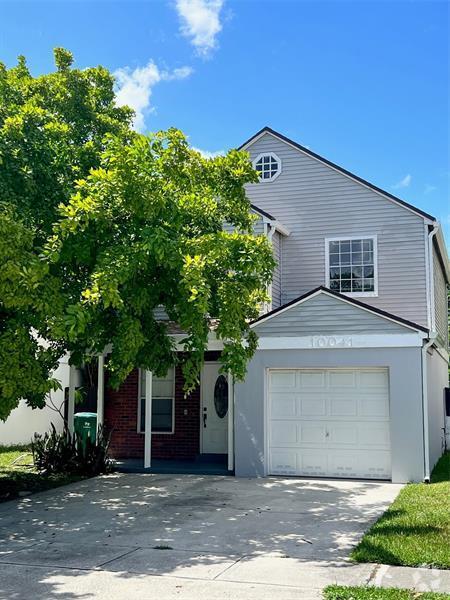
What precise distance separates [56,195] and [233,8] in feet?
15.5

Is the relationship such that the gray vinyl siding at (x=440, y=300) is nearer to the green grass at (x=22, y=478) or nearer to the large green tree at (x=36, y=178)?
the large green tree at (x=36, y=178)

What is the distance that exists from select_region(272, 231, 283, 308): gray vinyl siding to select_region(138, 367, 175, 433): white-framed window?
3.29m

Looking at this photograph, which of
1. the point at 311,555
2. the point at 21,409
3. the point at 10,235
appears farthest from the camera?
the point at 21,409

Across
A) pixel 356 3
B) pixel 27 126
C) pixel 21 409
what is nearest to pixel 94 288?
pixel 27 126

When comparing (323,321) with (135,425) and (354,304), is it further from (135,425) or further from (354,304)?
(135,425)

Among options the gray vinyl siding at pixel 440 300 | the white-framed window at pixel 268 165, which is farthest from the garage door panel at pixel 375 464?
the white-framed window at pixel 268 165

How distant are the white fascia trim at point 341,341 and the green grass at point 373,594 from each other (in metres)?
7.69

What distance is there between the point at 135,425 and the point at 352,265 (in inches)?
280

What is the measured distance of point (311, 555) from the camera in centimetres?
762

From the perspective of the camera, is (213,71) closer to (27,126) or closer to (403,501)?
(27,126)

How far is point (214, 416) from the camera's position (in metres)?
16.6

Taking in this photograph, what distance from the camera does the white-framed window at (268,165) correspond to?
18703mm

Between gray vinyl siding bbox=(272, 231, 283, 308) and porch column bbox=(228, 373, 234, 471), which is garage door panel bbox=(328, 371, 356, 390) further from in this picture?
gray vinyl siding bbox=(272, 231, 283, 308)

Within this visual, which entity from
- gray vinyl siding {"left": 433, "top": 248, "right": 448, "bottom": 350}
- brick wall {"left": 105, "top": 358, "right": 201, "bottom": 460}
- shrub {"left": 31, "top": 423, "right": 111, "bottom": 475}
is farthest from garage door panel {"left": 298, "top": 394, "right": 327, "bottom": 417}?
gray vinyl siding {"left": 433, "top": 248, "right": 448, "bottom": 350}
